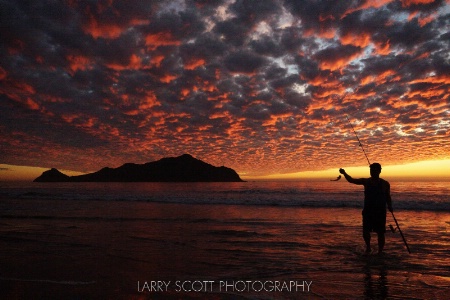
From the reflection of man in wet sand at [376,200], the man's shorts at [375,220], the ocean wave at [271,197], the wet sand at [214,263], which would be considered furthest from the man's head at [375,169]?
the ocean wave at [271,197]

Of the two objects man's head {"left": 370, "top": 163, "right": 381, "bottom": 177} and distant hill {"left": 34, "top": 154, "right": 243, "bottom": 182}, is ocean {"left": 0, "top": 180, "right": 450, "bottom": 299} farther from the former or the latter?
distant hill {"left": 34, "top": 154, "right": 243, "bottom": 182}

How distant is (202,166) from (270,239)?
609ft

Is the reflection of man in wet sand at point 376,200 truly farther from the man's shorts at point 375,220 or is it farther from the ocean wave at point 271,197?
the ocean wave at point 271,197

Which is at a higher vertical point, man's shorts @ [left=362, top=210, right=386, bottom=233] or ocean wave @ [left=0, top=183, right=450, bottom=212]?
man's shorts @ [left=362, top=210, right=386, bottom=233]

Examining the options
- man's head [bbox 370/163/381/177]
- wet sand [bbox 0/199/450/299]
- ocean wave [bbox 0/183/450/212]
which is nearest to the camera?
wet sand [bbox 0/199/450/299]

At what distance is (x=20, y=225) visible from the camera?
1279 centimetres

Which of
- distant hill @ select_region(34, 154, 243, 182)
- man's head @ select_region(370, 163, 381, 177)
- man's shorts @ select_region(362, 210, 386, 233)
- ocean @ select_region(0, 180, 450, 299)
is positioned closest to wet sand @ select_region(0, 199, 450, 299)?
ocean @ select_region(0, 180, 450, 299)

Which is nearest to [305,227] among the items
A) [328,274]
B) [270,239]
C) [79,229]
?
[270,239]

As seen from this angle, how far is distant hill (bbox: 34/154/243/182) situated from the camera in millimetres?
178500

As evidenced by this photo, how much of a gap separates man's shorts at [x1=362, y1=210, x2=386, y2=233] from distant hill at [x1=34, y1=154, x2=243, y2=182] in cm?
17247

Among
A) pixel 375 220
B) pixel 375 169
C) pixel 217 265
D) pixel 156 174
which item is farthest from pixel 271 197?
pixel 156 174

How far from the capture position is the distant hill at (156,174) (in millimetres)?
178500

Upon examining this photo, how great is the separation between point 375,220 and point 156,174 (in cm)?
18094

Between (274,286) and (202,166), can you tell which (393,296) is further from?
(202,166)
